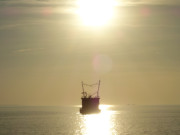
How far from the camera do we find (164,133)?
126938mm

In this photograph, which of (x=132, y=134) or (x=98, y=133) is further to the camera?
(x=98, y=133)

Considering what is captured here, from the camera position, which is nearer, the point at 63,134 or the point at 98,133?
the point at 63,134

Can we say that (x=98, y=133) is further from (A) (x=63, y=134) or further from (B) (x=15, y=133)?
(B) (x=15, y=133)

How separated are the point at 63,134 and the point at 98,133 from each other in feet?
44.0

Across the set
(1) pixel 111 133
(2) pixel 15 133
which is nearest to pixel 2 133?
(2) pixel 15 133

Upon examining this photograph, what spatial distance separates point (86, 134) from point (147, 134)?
18777mm

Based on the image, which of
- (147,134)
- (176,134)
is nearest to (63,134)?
(147,134)

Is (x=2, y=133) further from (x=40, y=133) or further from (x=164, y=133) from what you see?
(x=164, y=133)

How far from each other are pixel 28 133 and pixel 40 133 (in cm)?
386

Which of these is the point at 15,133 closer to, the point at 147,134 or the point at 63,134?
the point at 63,134

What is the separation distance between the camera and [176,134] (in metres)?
123

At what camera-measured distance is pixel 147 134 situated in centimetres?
12338

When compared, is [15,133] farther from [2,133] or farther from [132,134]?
[132,134]

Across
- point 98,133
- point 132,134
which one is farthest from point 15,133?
point 132,134
